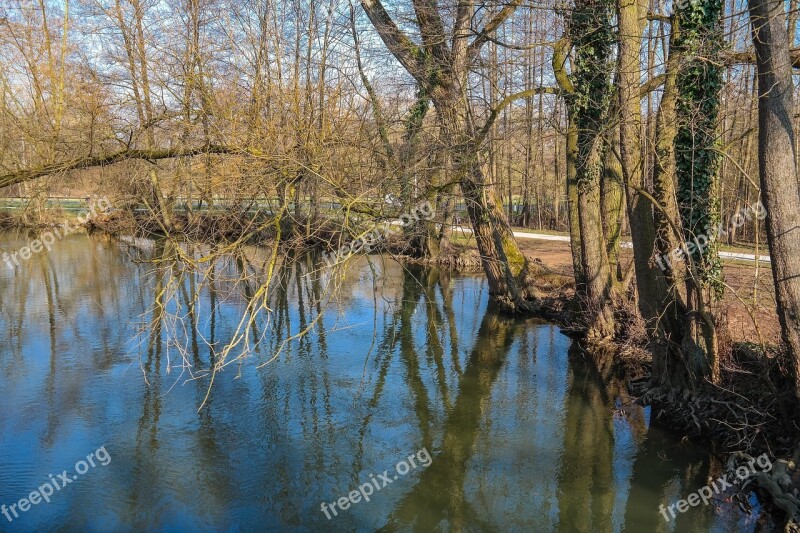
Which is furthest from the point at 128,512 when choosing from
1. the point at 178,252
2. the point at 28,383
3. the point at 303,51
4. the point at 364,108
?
the point at 303,51

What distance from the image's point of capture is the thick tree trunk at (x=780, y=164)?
6051mm

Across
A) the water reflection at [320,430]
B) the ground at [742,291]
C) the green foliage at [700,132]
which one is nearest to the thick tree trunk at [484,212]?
the water reflection at [320,430]

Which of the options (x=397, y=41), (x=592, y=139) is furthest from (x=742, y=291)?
(x=397, y=41)

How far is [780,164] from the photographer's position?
20.2 ft

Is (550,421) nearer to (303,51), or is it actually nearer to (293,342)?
(293,342)

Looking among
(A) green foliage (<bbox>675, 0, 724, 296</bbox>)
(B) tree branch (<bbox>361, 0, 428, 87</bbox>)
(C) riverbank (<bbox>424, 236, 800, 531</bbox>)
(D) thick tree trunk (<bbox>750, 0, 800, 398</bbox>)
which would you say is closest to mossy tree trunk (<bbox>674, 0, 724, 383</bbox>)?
(A) green foliage (<bbox>675, 0, 724, 296</bbox>)

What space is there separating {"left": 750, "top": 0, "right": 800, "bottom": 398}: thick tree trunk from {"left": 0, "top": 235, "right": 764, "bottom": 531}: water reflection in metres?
2.24

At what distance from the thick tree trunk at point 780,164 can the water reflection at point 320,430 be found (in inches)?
88.3

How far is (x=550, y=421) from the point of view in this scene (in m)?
8.73

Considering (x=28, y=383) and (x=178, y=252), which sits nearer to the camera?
(x=178, y=252)

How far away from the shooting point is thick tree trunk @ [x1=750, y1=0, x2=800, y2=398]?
605cm

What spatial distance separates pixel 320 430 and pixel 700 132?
6.23 m

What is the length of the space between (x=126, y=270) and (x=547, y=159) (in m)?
18.8

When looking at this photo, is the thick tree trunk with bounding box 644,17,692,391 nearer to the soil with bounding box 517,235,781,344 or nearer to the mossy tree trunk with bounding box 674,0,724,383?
the mossy tree trunk with bounding box 674,0,724,383
